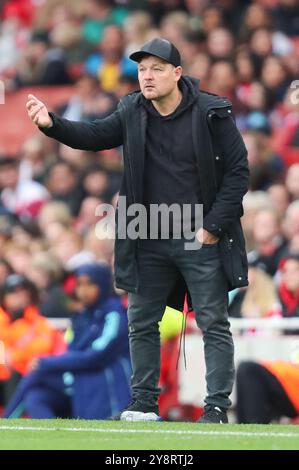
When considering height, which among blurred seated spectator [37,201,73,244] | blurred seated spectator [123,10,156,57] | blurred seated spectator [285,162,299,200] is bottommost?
blurred seated spectator [37,201,73,244]

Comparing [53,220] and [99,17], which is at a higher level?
[99,17]

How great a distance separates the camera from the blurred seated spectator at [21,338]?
43.7 feet

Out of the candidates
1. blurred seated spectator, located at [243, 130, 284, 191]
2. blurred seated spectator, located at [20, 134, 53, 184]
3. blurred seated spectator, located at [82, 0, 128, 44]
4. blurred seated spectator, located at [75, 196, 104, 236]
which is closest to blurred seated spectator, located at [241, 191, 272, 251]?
blurred seated spectator, located at [243, 130, 284, 191]

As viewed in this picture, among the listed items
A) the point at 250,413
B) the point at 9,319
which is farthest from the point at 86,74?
the point at 250,413

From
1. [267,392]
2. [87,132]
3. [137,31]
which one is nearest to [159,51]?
[87,132]

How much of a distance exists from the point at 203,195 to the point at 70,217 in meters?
7.81

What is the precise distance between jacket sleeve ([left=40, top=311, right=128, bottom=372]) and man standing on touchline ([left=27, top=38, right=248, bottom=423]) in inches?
112

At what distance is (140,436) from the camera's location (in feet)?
26.6

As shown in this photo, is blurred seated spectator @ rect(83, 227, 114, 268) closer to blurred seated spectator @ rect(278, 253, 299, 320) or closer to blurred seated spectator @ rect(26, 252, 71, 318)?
blurred seated spectator @ rect(26, 252, 71, 318)

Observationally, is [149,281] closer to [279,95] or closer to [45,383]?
[45,383]

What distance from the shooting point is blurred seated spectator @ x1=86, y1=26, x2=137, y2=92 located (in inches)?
735

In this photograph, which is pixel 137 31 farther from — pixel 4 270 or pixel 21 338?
pixel 21 338

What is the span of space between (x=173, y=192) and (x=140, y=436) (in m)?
1.62

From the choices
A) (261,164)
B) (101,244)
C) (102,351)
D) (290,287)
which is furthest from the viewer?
(261,164)
